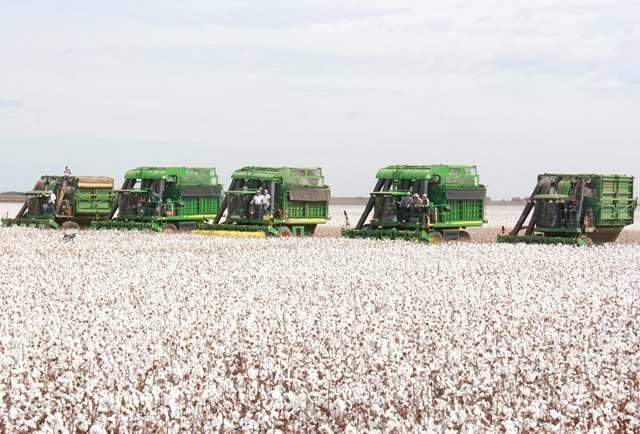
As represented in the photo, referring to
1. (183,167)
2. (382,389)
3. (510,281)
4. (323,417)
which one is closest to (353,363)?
(382,389)

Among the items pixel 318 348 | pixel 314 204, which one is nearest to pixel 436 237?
pixel 314 204

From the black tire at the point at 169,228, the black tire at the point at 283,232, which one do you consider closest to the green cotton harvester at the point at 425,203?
the black tire at the point at 283,232

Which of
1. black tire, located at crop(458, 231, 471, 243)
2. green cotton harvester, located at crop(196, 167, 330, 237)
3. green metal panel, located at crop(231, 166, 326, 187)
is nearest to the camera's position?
black tire, located at crop(458, 231, 471, 243)

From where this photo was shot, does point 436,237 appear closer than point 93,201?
Yes

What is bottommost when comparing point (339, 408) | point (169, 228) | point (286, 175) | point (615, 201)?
point (339, 408)

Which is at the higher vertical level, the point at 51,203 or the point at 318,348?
the point at 51,203

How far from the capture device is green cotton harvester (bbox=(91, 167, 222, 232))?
36.7 metres

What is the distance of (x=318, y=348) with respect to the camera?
1123cm

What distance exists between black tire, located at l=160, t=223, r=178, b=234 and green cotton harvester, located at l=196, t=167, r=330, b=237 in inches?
87.6

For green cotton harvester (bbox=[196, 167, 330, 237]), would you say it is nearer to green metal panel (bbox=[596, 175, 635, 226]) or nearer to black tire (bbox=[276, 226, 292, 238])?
black tire (bbox=[276, 226, 292, 238])

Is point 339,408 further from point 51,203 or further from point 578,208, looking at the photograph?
point 51,203

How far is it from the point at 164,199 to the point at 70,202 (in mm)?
4422

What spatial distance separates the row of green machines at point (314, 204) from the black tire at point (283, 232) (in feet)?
0.11

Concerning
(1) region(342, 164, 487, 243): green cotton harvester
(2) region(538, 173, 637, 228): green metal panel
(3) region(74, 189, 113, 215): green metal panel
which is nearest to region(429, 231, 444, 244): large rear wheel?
(1) region(342, 164, 487, 243): green cotton harvester
